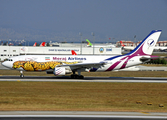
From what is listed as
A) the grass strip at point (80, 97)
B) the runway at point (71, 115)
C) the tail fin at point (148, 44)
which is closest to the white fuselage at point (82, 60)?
the tail fin at point (148, 44)

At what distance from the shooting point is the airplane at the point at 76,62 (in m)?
37.6

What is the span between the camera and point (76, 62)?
39.1m

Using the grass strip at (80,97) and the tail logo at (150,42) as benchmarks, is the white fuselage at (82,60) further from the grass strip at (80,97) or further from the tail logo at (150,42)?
the grass strip at (80,97)

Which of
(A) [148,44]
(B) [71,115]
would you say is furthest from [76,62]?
(B) [71,115]

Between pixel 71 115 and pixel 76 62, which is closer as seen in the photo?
pixel 71 115

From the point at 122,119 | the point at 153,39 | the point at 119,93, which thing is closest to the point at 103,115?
the point at 122,119

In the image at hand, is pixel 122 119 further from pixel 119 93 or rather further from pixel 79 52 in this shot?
pixel 79 52

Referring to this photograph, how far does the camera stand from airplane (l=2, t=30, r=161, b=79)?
123 ft

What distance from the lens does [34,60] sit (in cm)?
3803

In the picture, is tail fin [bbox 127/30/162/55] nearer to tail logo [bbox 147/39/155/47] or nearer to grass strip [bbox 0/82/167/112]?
tail logo [bbox 147/39/155/47]

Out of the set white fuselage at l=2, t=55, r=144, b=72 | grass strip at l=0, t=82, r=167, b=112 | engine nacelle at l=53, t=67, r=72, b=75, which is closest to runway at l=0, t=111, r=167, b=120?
grass strip at l=0, t=82, r=167, b=112

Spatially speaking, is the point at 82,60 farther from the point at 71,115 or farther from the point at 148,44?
the point at 71,115

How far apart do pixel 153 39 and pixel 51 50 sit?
58.7 meters

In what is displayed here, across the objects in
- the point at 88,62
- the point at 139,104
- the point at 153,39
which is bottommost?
the point at 139,104
